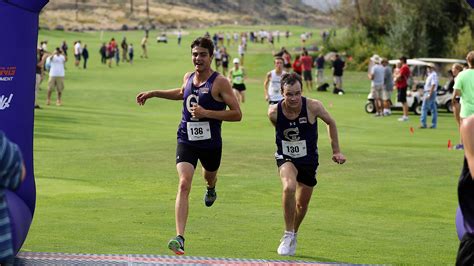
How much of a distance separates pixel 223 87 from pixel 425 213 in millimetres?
4447

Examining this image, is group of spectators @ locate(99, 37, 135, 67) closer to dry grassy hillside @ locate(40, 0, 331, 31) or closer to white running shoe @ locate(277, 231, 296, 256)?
white running shoe @ locate(277, 231, 296, 256)

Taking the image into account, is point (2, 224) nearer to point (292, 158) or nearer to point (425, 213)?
point (292, 158)

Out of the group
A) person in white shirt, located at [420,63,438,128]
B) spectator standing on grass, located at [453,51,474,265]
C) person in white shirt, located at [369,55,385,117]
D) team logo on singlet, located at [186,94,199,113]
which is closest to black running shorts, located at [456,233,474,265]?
spectator standing on grass, located at [453,51,474,265]

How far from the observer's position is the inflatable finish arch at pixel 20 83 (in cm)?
854

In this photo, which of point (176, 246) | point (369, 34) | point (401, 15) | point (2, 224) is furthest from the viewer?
point (369, 34)

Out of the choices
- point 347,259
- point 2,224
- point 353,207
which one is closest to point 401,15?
point 353,207

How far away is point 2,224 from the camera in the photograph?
571 cm

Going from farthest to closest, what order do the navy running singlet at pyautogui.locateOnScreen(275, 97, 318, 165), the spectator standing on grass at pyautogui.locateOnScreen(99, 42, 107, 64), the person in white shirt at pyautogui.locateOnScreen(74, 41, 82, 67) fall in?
the spectator standing on grass at pyautogui.locateOnScreen(99, 42, 107, 64)
the person in white shirt at pyautogui.locateOnScreen(74, 41, 82, 67)
the navy running singlet at pyautogui.locateOnScreen(275, 97, 318, 165)

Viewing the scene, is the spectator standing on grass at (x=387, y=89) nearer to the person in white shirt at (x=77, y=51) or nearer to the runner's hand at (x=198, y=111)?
the runner's hand at (x=198, y=111)

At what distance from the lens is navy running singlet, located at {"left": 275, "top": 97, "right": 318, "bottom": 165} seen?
408 inches

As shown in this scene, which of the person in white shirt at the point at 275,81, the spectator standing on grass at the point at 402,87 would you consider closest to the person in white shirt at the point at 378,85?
the spectator standing on grass at the point at 402,87

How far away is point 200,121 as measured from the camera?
1059cm

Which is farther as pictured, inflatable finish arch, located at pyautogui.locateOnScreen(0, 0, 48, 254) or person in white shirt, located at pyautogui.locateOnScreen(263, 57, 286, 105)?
person in white shirt, located at pyautogui.locateOnScreen(263, 57, 286, 105)

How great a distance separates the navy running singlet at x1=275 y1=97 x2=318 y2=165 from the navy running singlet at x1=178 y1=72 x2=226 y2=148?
71cm
